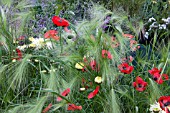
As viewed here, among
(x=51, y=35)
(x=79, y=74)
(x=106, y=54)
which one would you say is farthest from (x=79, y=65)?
(x=51, y=35)

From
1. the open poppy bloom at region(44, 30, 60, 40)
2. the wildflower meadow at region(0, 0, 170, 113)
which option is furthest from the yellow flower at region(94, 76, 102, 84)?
the open poppy bloom at region(44, 30, 60, 40)

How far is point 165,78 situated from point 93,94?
499mm

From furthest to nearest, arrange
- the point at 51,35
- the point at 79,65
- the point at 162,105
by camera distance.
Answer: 1. the point at 51,35
2. the point at 79,65
3. the point at 162,105

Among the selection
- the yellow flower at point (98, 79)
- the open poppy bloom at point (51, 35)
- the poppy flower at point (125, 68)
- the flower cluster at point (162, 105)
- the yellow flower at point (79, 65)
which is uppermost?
the open poppy bloom at point (51, 35)

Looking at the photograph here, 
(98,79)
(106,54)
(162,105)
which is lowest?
(162,105)

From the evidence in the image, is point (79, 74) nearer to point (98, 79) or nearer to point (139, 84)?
point (98, 79)

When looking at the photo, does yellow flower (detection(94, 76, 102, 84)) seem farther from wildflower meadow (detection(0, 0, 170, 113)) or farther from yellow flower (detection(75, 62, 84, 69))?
yellow flower (detection(75, 62, 84, 69))

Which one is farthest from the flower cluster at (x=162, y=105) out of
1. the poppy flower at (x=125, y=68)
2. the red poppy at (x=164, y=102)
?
the poppy flower at (x=125, y=68)

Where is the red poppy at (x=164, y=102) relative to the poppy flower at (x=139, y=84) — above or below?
below

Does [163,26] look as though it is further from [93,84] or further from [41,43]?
[93,84]

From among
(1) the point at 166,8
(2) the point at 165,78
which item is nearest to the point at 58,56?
(2) the point at 165,78

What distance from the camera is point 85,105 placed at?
2.16 metres

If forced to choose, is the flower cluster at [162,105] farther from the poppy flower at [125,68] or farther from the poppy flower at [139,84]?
the poppy flower at [125,68]

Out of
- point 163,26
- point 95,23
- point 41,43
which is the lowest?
point 163,26
